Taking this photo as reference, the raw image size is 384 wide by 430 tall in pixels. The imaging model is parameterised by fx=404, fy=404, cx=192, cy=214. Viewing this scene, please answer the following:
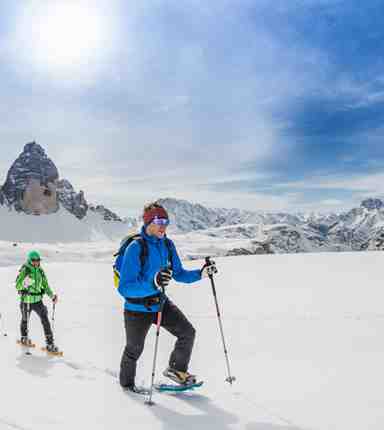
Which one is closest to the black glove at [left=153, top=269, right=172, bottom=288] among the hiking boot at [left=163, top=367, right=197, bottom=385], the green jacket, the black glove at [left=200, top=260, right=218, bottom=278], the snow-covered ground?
the black glove at [left=200, top=260, right=218, bottom=278]

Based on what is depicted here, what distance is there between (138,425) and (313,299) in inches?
519

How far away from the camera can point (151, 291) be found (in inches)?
215

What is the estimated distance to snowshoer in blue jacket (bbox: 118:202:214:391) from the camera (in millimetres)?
5293

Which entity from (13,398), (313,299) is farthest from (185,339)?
(313,299)

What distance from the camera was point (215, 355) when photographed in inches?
376

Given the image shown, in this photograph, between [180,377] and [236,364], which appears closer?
[180,377]

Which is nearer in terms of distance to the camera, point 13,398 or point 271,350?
point 13,398

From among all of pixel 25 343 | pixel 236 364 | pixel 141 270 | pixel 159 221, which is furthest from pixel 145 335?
pixel 25 343

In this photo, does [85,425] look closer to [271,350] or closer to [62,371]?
[62,371]

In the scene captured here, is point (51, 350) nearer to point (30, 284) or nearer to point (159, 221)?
point (30, 284)

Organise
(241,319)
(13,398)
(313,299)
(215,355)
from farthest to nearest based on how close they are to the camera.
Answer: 1. (313,299)
2. (241,319)
3. (215,355)
4. (13,398)

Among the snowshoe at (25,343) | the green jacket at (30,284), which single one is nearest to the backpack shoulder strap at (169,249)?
the green jacket at (30,284)

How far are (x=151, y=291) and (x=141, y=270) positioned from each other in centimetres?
34

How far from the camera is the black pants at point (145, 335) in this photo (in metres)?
5.57
